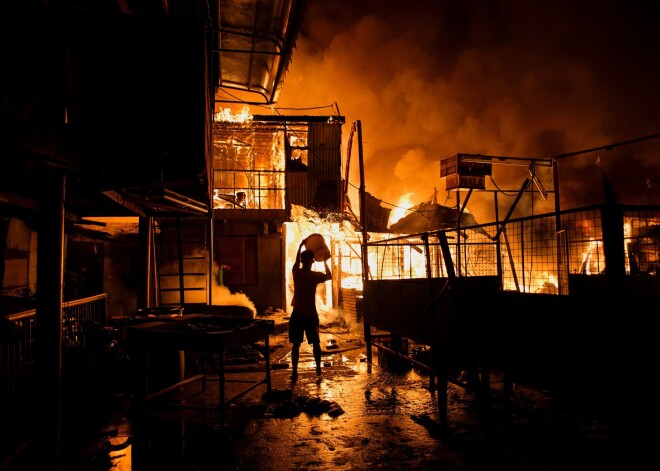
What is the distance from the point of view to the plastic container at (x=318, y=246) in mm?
9391

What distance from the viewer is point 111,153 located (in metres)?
4.88

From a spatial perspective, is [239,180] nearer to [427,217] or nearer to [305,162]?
[305,162]

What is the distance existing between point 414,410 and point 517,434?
1.56 m

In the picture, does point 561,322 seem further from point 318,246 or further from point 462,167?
point 462,167

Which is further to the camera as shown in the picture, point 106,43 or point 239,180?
point 239,180

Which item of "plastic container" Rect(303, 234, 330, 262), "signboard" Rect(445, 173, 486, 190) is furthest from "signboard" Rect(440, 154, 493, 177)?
"plastic container" Rect(303, 234, 330, 262)

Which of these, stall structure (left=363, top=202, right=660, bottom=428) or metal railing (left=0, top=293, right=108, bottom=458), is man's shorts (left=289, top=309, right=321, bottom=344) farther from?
metal railing (left=0, top=293, right=108, bottom=458)

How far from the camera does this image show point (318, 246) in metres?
9.52

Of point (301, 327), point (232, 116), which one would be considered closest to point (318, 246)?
point (301, 327)

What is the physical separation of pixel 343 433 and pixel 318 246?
184 inches

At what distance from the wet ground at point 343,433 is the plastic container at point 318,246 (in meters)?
2.85

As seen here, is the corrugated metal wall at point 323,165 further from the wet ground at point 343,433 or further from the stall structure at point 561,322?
the wet ground at point 343,433

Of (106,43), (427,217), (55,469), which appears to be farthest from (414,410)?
(427,217)

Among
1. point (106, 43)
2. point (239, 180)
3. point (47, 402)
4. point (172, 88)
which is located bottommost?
point (47, 402)
